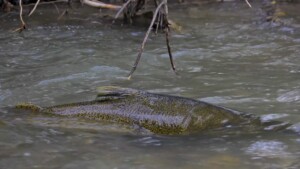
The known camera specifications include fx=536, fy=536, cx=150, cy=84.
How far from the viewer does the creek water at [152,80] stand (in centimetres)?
391

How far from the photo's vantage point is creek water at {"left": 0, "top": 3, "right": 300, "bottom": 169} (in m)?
3.91

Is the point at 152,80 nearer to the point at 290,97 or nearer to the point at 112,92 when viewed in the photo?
the point at 290,97

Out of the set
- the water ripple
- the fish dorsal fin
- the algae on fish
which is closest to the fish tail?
the algae on fish

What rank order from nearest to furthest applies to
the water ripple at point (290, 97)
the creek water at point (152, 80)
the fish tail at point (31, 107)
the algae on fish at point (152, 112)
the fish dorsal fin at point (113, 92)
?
the creek water at point (152, 80) < the algae on fish at point (152, 112) < the fish dorsal fin at point (113, 92) < the fish tail at point (31, 107) < the water ripple at point (290, 97)

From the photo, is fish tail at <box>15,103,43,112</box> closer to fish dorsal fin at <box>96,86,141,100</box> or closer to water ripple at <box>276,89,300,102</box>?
fish dorsal fin at <box>96,86,141,100</box>

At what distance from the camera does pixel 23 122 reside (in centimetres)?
448

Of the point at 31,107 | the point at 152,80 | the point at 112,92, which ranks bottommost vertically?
the point at 152,80

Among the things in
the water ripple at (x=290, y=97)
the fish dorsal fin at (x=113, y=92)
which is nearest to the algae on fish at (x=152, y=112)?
the fish dorsal fin at (x=113, y=92)

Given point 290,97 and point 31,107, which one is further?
point 290,97

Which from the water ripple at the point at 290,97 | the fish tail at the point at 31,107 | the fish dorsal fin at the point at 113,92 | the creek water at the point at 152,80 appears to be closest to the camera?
the creek water at the point at 152,80

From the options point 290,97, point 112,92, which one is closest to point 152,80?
point 290,97

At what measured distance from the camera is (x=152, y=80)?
643 cm

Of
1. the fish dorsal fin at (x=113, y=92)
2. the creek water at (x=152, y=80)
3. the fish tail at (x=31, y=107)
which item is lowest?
the creek water at (x=152, y=80)

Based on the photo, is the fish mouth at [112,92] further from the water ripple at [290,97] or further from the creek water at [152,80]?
the water ripple at [290,97]
